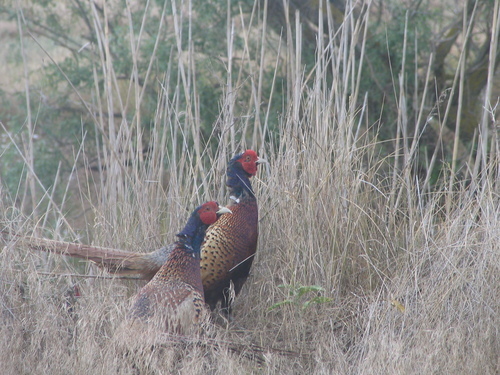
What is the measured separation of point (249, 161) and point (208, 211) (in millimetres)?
495

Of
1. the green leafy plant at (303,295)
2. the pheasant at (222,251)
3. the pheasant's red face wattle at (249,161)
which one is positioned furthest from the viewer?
the pheasant's red face wattle at (249,161)

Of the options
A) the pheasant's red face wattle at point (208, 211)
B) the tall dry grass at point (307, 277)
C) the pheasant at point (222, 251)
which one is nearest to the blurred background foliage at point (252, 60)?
the tall dry grass at point (307, 277)

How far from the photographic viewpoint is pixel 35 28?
8406 mm

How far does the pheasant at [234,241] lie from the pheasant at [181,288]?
0.94ft

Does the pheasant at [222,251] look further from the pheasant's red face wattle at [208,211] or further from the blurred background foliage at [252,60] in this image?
the blurred background foliage at [252,60]

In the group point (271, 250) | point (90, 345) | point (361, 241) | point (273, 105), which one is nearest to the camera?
point (90, 345)

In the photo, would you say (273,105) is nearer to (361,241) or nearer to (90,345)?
(361,241)

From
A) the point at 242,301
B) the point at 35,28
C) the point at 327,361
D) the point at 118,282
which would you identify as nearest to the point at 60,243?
the point at 118,282

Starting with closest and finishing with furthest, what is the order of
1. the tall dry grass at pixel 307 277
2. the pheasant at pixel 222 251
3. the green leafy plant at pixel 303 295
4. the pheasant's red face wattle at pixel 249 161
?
the tall dry grass at pixel 307 277, the green leafy plant at pixel 303 295, the pheasant at pixel 222 251, the pheasant's red face wattle at pixel 249 161

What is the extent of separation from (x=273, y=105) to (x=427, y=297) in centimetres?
450

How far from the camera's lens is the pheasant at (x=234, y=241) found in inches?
133

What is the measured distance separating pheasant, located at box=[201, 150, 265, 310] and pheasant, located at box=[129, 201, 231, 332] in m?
0.29

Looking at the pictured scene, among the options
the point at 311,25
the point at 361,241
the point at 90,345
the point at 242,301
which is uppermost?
the point at 311,25

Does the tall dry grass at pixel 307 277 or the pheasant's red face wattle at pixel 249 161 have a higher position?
the pheasant's red face wattle at pixel 249 161
